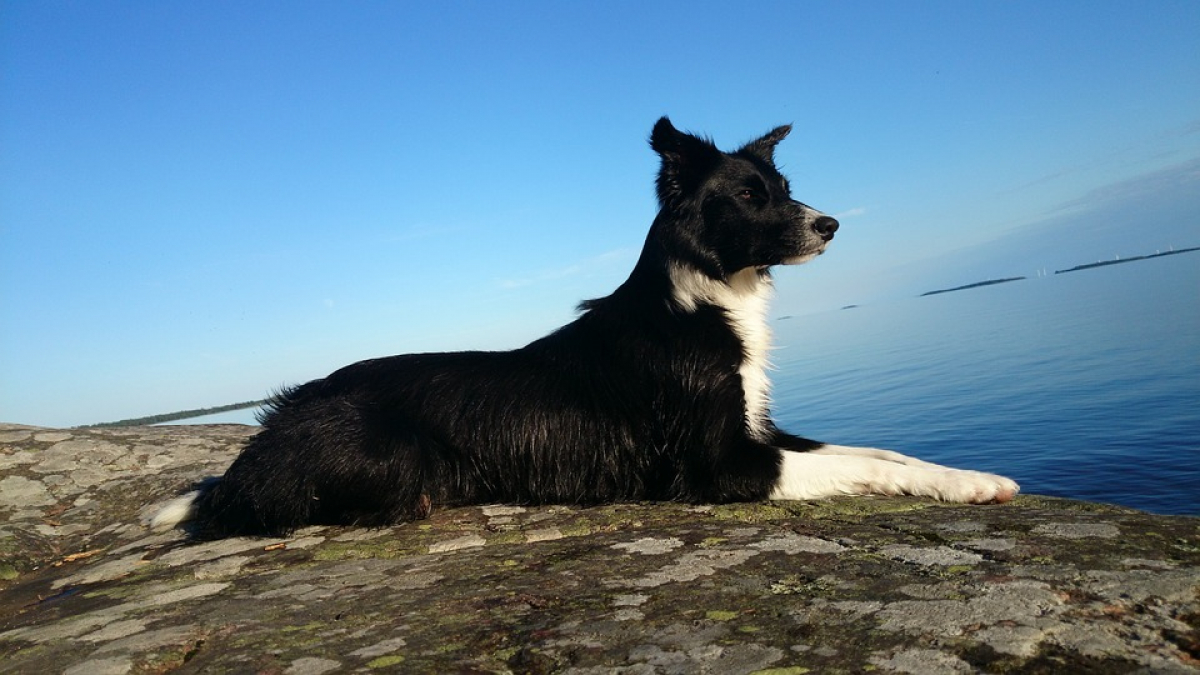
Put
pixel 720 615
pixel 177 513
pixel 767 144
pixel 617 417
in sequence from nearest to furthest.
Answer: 1. pixel 720 615
2. pixel 617 417
3. pixel 177 513
4. pixel 767 144

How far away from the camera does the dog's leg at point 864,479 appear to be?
A: 4.07 m

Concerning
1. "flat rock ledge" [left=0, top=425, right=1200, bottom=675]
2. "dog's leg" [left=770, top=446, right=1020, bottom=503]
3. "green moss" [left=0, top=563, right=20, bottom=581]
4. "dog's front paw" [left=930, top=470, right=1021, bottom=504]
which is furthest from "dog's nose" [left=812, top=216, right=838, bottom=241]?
"green moss" [left=0, top=563, right=20, bottom=581]

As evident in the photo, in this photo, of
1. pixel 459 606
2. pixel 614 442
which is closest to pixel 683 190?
pixel 614 442

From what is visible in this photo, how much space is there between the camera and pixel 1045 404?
12.4 m

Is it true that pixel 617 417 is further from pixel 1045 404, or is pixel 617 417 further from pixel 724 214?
pixel 1045 404

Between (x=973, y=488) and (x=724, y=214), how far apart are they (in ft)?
7.50

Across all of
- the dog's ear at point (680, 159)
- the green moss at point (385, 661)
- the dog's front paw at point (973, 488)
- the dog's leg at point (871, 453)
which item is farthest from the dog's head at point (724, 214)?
the green moss at point (385, 661)

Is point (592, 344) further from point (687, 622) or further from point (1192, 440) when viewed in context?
point (1192, 440)

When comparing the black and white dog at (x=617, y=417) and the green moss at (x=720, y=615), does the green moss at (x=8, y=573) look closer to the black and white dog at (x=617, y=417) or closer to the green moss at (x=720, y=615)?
the black and white dog at (x=617, y=417)

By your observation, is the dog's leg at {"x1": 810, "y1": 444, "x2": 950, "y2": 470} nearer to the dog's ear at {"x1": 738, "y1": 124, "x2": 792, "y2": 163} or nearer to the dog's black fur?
the dog's black fur

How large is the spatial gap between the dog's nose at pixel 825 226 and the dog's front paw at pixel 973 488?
176 cm

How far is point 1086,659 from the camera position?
1.70 meters

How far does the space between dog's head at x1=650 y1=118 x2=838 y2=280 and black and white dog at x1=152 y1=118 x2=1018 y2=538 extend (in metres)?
0.01

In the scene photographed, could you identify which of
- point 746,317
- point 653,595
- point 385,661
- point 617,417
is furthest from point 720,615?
point 746,317
